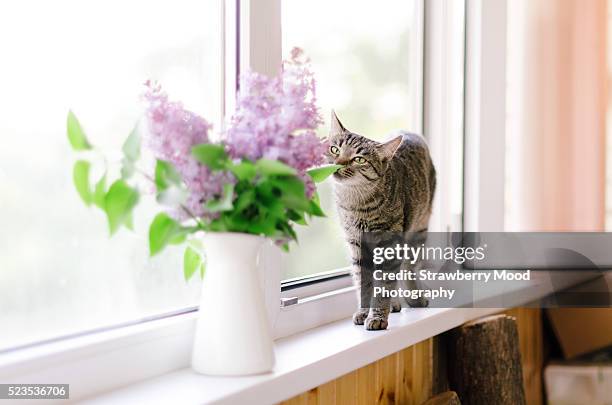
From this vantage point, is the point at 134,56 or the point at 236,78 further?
the point at 236,78

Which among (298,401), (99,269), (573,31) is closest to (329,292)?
(298,401)

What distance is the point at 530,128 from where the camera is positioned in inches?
102

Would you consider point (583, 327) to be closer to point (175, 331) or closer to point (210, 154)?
point (175, 331)

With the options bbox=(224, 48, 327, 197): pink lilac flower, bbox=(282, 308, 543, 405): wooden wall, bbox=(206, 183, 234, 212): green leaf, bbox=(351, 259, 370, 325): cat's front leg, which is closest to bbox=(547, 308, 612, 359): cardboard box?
bbox=(282, 308, 543, 405): wooden wall

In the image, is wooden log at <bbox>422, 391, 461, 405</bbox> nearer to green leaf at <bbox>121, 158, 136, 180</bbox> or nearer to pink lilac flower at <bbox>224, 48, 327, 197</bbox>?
pink lilac flower at <bbox>224, 48, 327, 197</bbox>

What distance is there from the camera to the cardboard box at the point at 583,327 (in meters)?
2.28

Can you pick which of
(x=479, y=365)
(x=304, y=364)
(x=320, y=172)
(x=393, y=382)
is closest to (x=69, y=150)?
(x=320, y=172)

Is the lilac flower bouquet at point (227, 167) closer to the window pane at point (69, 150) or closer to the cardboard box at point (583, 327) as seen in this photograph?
the window pane at point (69, 150)

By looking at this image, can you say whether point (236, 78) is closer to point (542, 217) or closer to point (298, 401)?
point (298, 401)

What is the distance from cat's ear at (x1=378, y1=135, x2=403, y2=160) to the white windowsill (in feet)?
1.07

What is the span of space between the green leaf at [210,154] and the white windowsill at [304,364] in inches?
11.2

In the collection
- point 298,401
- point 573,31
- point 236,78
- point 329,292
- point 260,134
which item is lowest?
point 298,401

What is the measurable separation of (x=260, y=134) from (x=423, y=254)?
810 millimetres

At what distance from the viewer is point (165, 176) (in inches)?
34.0
